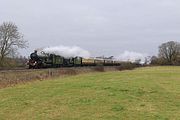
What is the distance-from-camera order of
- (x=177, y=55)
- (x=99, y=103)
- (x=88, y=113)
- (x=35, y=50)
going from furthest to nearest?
(x=177, y=55)
(x=35, y=50)
(x=99, y=103)
(x=88, y=113)

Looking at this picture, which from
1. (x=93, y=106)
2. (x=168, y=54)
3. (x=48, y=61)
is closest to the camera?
(x=93, y=106)

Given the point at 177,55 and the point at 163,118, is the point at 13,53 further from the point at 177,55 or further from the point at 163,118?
the point at 177,55

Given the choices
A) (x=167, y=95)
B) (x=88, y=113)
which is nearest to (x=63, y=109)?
(x=88, y=113)

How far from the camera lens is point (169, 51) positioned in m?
150

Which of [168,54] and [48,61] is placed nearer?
[48,61]

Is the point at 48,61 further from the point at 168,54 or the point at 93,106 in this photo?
the point at 168,54

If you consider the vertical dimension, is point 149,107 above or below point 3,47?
below

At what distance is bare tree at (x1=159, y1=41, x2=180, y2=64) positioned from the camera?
472 feet

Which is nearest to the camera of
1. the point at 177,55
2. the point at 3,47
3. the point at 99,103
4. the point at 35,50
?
the point at 99,103

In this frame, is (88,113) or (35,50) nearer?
(88,113)

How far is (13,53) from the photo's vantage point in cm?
6425

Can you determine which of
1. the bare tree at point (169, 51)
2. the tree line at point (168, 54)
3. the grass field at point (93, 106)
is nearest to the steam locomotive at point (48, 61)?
the grass field at point (93, 106)

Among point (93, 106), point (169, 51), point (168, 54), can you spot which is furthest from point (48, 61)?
point (169, 51)

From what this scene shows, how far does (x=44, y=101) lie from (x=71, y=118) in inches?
192
